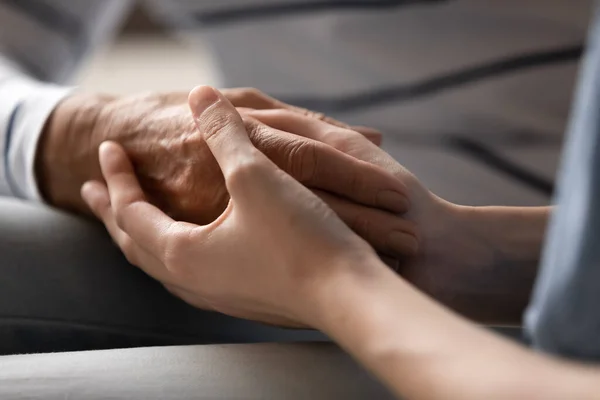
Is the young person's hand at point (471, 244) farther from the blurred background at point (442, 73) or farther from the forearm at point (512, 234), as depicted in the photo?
the blurred background at point (442, 73)

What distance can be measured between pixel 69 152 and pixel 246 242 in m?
→ 0.28

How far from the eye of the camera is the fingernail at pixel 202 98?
0.55 meters

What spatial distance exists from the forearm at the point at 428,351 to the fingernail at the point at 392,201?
0.41 ft

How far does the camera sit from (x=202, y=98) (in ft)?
1.82

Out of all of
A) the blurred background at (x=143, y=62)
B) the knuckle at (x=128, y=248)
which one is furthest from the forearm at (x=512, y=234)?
the blurred background at (x=143, y=62)

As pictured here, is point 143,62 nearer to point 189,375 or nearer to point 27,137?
point 27,137

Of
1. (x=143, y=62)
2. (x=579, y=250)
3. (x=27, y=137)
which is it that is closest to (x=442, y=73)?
(x=27, y=137)

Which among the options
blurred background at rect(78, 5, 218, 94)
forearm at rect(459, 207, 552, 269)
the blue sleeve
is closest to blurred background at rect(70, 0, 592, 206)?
forearm at rect(459, 207, 552, 269)

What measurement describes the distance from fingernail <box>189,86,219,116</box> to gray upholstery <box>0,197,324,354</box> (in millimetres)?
147

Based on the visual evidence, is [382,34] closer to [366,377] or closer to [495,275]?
[495,275]

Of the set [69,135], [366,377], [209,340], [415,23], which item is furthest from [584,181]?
[415,23]

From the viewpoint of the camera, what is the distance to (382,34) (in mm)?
889

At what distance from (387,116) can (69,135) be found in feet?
1.31

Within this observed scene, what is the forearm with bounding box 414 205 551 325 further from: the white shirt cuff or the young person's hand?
the white shirt cuff
